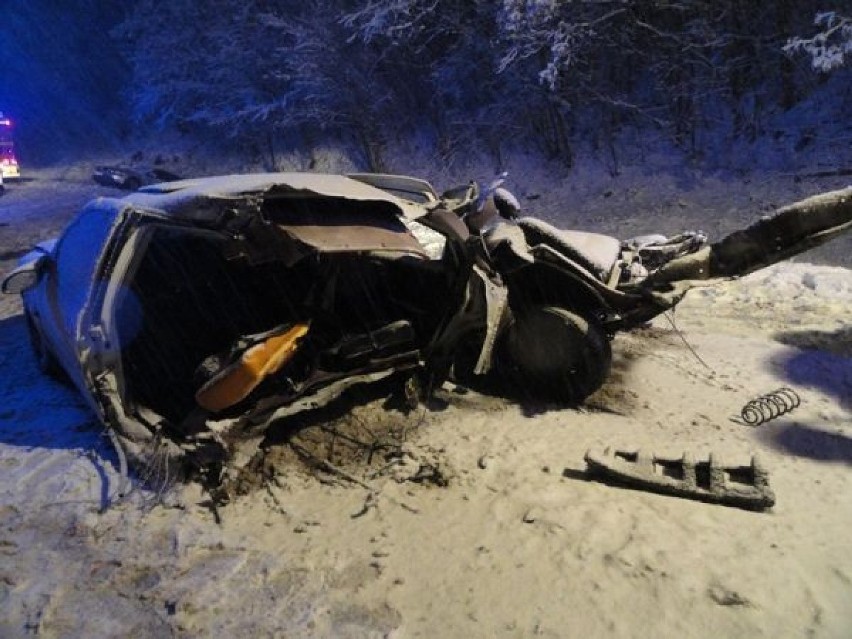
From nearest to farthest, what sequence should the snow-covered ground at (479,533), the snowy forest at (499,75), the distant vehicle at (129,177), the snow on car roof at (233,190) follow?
1. the snow-covered ground at (479,533)
2. the snow on car roof at (233,190)
3. the snowy forest at (499,75)
4. the distant vehicle at (129,177)

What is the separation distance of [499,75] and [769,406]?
10.5m

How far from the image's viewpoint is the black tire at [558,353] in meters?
4.25

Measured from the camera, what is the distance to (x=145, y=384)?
13.8 ft

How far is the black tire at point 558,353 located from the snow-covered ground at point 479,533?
0.66 feet

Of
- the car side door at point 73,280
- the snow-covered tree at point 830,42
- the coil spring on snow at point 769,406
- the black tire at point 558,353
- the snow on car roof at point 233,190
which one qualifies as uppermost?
the snow-covered tree at point 830,42

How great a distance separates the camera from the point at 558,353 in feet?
14.1

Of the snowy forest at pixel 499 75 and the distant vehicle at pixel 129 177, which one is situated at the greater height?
the snowy forest at pixel 499 75

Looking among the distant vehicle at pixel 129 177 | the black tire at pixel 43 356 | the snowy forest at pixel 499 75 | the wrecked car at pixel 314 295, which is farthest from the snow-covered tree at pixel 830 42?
the distant vehicle at pixel 129 177

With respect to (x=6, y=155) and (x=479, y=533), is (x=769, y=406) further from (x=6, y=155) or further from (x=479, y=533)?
(x=6, y=155)

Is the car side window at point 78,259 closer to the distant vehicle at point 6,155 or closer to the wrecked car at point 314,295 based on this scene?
the wrecked car at point 314,295

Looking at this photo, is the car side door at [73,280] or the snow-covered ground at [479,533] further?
the car side door at [73,280]

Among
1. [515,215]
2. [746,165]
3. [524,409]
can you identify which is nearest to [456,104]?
[746,165]

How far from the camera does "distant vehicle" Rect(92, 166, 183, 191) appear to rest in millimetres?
16797

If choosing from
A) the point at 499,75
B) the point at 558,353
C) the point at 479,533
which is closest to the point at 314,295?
the point at 558,353
